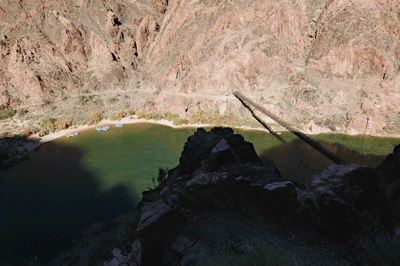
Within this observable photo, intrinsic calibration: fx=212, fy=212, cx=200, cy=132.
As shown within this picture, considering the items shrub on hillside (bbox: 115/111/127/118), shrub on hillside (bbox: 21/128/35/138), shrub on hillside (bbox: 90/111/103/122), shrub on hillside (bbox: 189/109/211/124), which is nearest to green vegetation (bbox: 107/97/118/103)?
shrub on hillside (bbox: 90/111/103/122)

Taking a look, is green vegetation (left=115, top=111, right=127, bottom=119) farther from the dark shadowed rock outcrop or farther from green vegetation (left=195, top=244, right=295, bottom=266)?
green vegetation (left=195, top=244, right=295, bottom=266)

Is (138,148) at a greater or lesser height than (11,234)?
greater

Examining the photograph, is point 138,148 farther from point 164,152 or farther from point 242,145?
point 242,145

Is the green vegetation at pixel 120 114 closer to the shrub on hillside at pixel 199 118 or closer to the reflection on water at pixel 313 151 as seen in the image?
the shrub on hillside at pixel 199 118

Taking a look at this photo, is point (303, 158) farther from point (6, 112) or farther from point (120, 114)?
point (6, 112)

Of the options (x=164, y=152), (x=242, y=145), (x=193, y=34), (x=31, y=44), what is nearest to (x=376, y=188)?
(x=242, y=145)

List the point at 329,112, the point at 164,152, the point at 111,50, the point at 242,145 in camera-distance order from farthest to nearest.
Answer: the point at 111,50 → the point at 329,112 → the point at 164,152 → the point at 242,145
